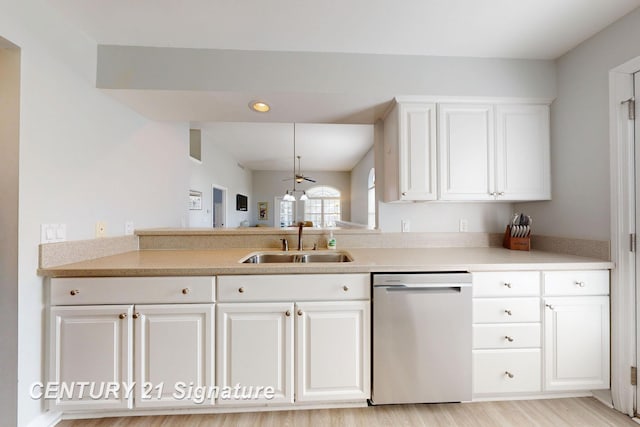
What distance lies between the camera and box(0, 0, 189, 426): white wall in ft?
4.67

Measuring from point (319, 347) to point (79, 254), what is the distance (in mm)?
1539

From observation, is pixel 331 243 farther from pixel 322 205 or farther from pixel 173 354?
pixel 322 205

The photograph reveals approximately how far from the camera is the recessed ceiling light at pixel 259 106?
6.81ft

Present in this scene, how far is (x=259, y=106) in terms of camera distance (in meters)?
2.12

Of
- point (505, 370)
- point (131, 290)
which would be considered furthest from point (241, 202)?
point (505, 370)

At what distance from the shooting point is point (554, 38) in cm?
186

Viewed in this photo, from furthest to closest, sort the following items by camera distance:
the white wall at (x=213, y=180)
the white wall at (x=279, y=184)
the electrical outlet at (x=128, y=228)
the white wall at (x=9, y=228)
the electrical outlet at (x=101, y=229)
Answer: the white wall at (x=279, y=184) < the white wall at (x=213, y=180) < the electrical outlet at (x=128, y=228) < the electrical outlet at (x=101, y=229) < the white wall at (x=9, y=228)

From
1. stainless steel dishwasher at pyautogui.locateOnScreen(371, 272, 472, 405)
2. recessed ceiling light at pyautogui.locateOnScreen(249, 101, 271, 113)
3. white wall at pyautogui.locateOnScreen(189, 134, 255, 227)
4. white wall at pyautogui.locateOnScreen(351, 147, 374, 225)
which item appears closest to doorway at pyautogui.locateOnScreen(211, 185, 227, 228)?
white wall at pyautogui.locateOnScreen(189, 134, 255, 227)

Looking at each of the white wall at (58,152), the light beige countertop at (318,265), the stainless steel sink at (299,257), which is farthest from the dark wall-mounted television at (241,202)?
the light beige countertop at (318,265)

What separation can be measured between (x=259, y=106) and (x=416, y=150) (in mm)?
1195

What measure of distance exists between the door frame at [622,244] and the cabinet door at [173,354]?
2350 millimetres

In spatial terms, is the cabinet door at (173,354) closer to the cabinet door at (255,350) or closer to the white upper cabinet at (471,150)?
the cabinet door at (255,350)

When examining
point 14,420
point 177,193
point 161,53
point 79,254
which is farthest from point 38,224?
point 177,193

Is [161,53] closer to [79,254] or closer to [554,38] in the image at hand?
[79,254]
